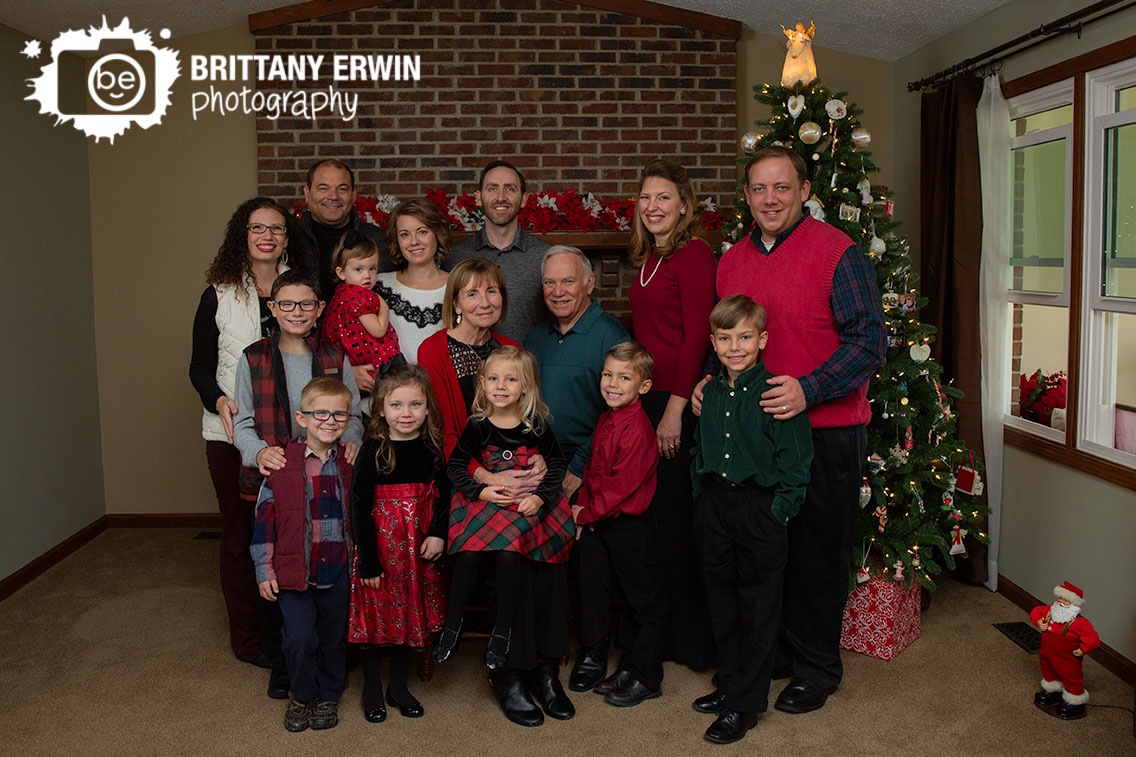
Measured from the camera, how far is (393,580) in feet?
9.41

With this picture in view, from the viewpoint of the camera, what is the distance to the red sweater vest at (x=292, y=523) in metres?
2.80

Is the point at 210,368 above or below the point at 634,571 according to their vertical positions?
above

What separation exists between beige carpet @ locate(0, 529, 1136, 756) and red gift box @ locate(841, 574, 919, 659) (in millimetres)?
74

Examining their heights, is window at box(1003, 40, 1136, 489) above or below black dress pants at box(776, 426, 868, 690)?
above

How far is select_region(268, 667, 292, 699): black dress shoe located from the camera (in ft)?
10.1

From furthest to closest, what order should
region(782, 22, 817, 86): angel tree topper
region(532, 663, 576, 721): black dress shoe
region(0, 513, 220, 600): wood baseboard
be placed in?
region(0, 513, 220, 600): wood baseboard < region(782, 22, 817, 86): angel tree topper < region(532, 663, 576, 721): black dress shoe

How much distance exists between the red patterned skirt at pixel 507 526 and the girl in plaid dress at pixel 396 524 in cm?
10

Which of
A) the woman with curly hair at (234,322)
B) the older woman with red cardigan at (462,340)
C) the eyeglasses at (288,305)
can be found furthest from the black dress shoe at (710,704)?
the eyeglasses at (288,305)

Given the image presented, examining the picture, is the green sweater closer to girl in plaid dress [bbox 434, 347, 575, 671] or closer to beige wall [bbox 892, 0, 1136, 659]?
girl in plaid dress [bbox 434, 347, 575, 671]

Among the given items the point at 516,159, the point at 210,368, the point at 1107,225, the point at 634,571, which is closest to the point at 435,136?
the point at 516,159

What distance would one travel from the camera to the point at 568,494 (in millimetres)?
3027

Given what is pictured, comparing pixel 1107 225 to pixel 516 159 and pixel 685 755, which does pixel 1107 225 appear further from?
pixel 516 159

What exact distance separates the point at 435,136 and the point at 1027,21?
281 cm

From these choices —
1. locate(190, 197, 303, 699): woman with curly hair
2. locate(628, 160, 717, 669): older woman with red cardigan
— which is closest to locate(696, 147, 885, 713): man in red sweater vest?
locate(628, 160, 717, 669): older woman with red cardigan
